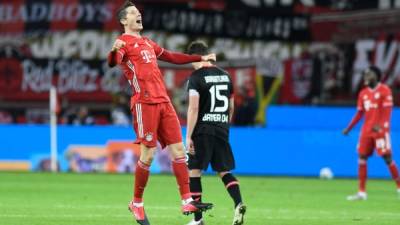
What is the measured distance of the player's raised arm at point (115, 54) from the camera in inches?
459

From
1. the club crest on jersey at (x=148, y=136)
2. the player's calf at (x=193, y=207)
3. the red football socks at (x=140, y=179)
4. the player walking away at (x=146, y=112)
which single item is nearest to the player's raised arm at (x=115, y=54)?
the player walking away at (x=146, y=112)

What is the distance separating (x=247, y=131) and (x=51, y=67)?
8.25m

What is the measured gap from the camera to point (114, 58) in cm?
1171

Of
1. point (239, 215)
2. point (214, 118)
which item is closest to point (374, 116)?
point (214, 118)

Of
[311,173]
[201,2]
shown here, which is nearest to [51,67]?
[201,2]

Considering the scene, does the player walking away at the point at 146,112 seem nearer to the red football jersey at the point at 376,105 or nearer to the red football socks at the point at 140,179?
the red football socks at the point at 140,179

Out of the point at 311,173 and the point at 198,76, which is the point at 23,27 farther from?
the point at 198,76

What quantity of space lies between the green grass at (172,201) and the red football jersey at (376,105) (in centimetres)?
130

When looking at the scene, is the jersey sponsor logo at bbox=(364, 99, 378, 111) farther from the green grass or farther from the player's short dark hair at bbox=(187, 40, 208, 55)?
the player's short dark hair at bbox=(187, 40, 208, 55)

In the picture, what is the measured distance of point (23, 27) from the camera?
3155cm

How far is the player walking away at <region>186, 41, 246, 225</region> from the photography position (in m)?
13.0

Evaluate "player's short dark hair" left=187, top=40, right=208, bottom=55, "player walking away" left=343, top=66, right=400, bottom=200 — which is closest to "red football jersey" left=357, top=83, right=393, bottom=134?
"player walking away" left=343, top=66, right=400, bottom=200

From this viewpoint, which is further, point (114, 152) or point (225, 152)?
point (114, 152)

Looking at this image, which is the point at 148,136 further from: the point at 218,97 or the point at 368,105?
the point at 368,105
